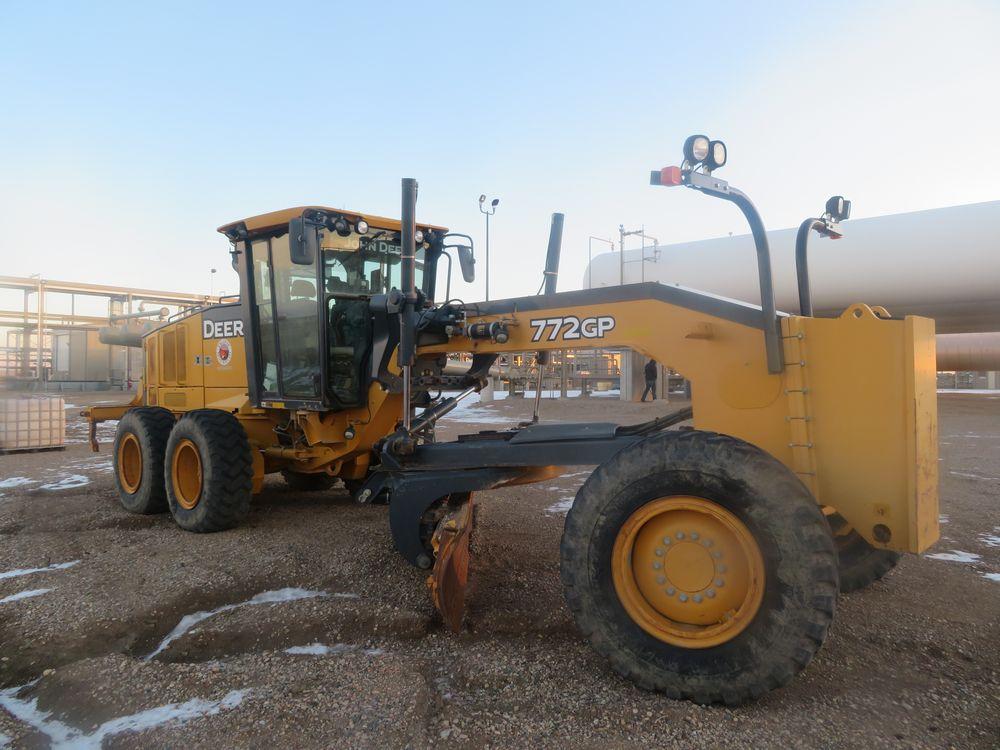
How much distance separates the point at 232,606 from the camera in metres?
3.88

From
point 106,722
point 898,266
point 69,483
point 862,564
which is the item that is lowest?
point 106,722

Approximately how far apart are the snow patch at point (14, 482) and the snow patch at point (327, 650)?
6.56 metres

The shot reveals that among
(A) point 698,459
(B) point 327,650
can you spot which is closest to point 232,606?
(B) point 327,650

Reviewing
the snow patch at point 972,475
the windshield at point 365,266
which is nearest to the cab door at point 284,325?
the windshield at point 365,266

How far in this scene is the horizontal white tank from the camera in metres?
17.0

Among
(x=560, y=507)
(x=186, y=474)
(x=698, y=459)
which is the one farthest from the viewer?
(x=560, y=507)

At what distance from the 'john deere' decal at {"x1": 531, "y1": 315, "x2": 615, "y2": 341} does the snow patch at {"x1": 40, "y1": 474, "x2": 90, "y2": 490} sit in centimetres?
680

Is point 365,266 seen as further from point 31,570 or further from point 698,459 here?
point 698,459

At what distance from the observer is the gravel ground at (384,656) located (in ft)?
8.28

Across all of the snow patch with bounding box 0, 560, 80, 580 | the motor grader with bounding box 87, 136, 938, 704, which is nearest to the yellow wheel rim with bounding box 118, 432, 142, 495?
the snow patch with bounding box 0, 560, 80, 580

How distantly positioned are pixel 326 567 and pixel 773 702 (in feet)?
9.94

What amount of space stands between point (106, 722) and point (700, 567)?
2.51 metres

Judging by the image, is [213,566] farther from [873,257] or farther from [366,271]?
[873,257]

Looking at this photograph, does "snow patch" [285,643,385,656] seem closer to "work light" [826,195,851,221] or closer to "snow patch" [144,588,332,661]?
"snow patch" [144,588,332,661]
